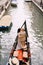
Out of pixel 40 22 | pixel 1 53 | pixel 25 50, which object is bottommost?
pixel 40 22

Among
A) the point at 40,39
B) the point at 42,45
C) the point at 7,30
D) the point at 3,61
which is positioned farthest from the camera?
the point at 7,30

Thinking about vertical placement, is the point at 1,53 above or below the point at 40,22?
above

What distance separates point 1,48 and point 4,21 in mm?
5949

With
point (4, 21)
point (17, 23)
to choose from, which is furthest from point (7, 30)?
point (17, 23)

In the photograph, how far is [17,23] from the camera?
2308cm

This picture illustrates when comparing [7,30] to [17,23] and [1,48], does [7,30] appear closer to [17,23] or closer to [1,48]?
[17,23]

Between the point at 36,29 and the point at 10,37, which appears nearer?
the point at 10,37

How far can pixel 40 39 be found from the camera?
1748 cm

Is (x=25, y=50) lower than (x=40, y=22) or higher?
higher

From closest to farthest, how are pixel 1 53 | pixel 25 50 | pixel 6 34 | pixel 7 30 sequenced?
pixel 25 50
pixel 1 53
pixel 6 34
pixel 7 30

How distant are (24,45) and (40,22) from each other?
1149cm

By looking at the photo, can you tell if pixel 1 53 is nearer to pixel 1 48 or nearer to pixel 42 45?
pixel 1 48

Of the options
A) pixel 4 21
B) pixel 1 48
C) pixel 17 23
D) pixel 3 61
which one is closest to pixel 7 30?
pixel 4 21

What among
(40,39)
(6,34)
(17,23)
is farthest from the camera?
(17,23)
